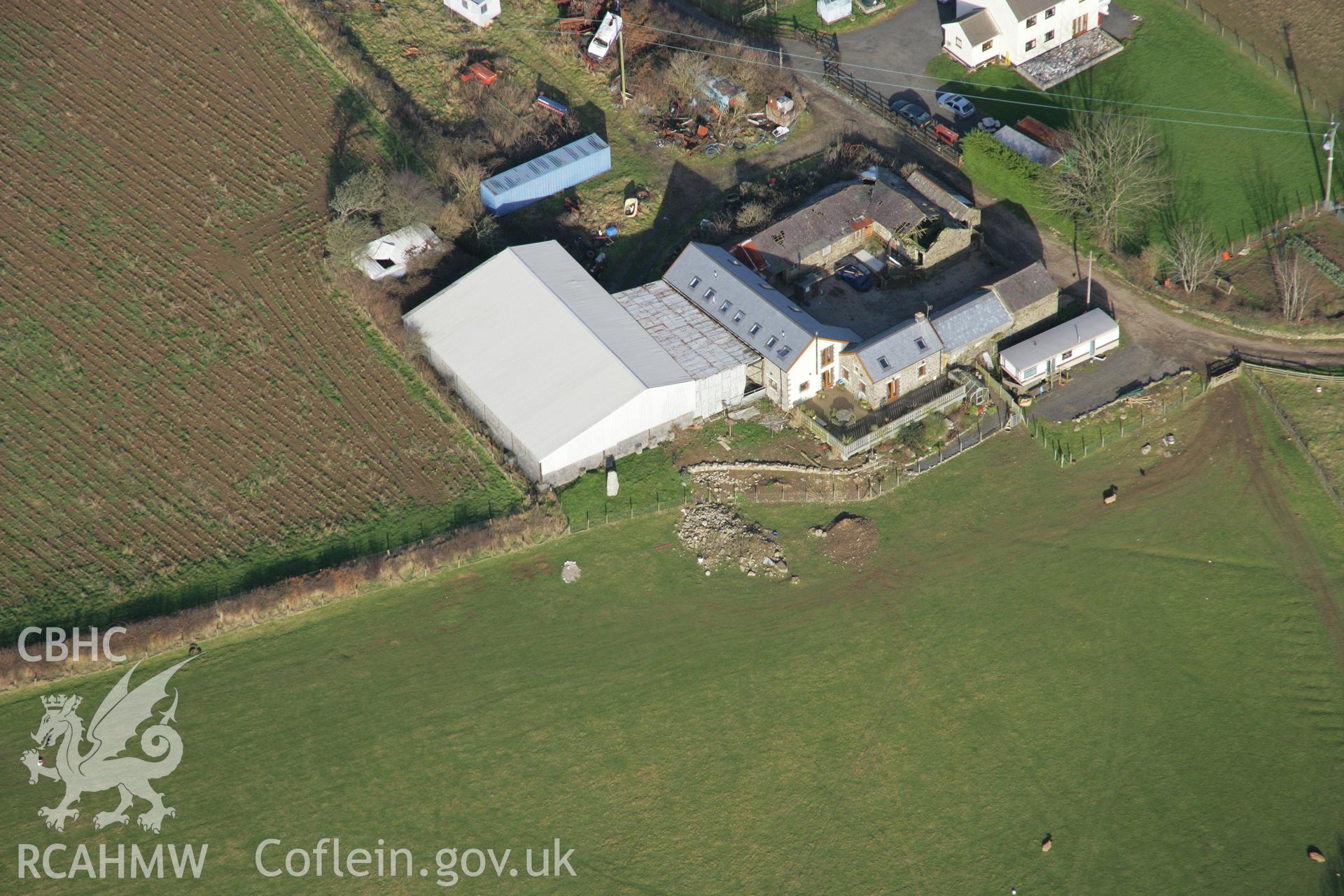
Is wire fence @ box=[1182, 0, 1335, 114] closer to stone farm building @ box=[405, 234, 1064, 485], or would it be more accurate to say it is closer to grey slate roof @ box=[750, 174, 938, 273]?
stone farm building @ box=[405, 234, 1064, 485]

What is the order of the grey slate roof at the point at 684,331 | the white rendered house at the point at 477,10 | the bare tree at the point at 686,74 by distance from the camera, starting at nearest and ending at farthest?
1. the grey slate roof at the point at 684,331
2. the bare tree at the point at 686,74
3. the white rendered house at the point at 477,10

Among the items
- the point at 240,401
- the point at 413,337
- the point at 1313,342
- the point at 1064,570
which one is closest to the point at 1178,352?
the point at 1313,342

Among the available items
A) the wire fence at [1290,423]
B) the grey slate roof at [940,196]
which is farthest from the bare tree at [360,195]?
the wire fence at [1290,423]

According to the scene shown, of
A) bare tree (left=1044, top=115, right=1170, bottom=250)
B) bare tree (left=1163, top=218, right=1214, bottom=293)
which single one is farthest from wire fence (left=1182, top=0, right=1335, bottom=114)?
bare tree (left=1163, top=218, right=1214, bottom=293)

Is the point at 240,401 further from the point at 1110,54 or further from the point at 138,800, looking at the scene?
the point at 1110,54

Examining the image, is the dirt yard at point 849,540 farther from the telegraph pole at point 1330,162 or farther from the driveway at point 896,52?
the telegraph pole at point 1330,162
